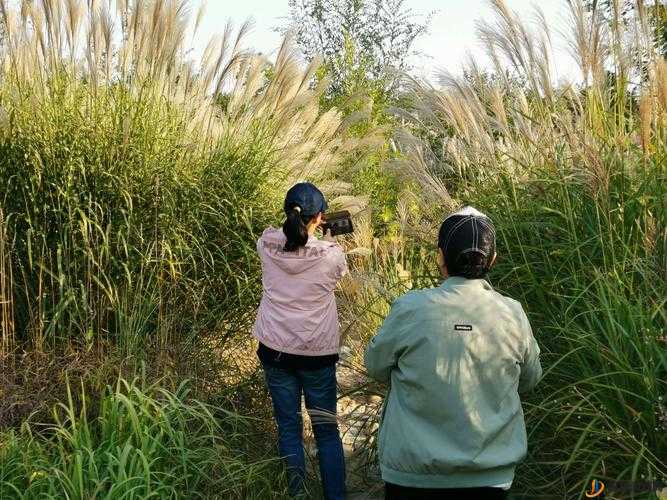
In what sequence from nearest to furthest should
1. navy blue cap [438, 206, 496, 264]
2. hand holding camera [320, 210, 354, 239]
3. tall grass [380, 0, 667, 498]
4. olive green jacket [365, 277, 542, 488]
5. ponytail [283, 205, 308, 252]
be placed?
olive green jacket [365, 277, 542, 488] → navy blue cap [438, 206, 496, 264] → tall grass [380, 0, 667, 498] → ponytail [283, 205, 308, 252] → hand holding camera [320, 210, 354, 239]

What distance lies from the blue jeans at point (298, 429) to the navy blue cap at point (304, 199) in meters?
0.81

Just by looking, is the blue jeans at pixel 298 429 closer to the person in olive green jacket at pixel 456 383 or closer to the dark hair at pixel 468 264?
the person in olive green jacket at pixel 456 383

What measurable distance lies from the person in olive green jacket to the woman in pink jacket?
62.0 inches

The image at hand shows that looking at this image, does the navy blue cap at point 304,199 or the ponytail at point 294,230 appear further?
the navy blue cap at point 304,199

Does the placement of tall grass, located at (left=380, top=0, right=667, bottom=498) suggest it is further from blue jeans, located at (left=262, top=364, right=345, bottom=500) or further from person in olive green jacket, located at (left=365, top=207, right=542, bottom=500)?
blue jeans, located at (left=262, top=364, right=345, bottom=500)

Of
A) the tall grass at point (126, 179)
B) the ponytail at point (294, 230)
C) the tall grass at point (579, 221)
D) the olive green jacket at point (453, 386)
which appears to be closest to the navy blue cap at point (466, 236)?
the olive green jacket at point (453, 386)

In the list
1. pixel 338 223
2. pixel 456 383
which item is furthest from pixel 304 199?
pixel 456 383

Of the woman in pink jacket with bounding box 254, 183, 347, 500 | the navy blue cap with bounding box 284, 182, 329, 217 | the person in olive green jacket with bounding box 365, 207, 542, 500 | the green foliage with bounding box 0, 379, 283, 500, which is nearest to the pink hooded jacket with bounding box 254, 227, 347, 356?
the woman in pink jacket with bounding box 254, 183, 347, 500

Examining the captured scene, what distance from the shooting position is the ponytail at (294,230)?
4195 millimetres

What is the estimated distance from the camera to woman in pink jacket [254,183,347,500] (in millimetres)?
4281

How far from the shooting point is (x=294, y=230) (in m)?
4.19

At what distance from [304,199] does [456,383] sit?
187 centimetres

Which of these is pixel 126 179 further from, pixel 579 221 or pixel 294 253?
pixel 579 221

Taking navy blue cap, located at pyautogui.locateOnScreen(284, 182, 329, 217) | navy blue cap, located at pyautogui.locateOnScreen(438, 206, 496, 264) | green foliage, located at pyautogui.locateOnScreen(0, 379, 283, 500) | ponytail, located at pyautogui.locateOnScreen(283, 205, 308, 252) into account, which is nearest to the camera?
navy blue cap, located at pyautogui.locateOnScreen(438, 206, 496, 264)
